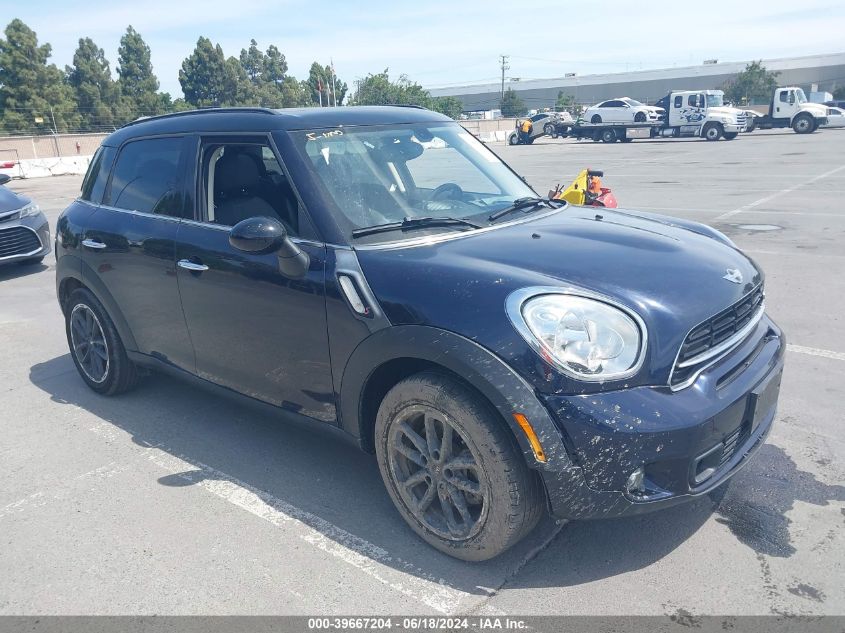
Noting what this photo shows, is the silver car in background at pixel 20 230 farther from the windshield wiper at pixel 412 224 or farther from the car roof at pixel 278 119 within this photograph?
the windshield wiper at pixel 412 224

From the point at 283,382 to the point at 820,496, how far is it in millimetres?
2603

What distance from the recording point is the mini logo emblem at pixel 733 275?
306 centimetres

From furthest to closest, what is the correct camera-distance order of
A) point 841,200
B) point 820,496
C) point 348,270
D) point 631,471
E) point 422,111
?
point 841,200 < point 422,111 < point 820,496 < point 348,270 < point 631,471

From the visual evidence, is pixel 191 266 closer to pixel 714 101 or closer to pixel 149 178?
pixel 149 178

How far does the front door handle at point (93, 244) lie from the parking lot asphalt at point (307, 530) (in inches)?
43.0

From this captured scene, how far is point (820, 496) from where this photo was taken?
334 centimetres

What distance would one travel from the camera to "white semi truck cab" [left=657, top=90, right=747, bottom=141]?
33.8 meters

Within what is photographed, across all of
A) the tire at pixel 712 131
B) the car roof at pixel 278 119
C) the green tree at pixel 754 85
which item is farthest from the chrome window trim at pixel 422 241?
the green tree at pixel 754 85

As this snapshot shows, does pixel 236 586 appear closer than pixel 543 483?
No

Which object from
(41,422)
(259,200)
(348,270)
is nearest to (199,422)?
(41,422)

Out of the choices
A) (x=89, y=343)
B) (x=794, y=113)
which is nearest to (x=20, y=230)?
(x=89, y=343)

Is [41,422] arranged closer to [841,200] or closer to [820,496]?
[820,496]

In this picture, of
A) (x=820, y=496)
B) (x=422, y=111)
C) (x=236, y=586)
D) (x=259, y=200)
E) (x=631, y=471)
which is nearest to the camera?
(x=631, y=471)

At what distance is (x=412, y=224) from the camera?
3.33 meters
